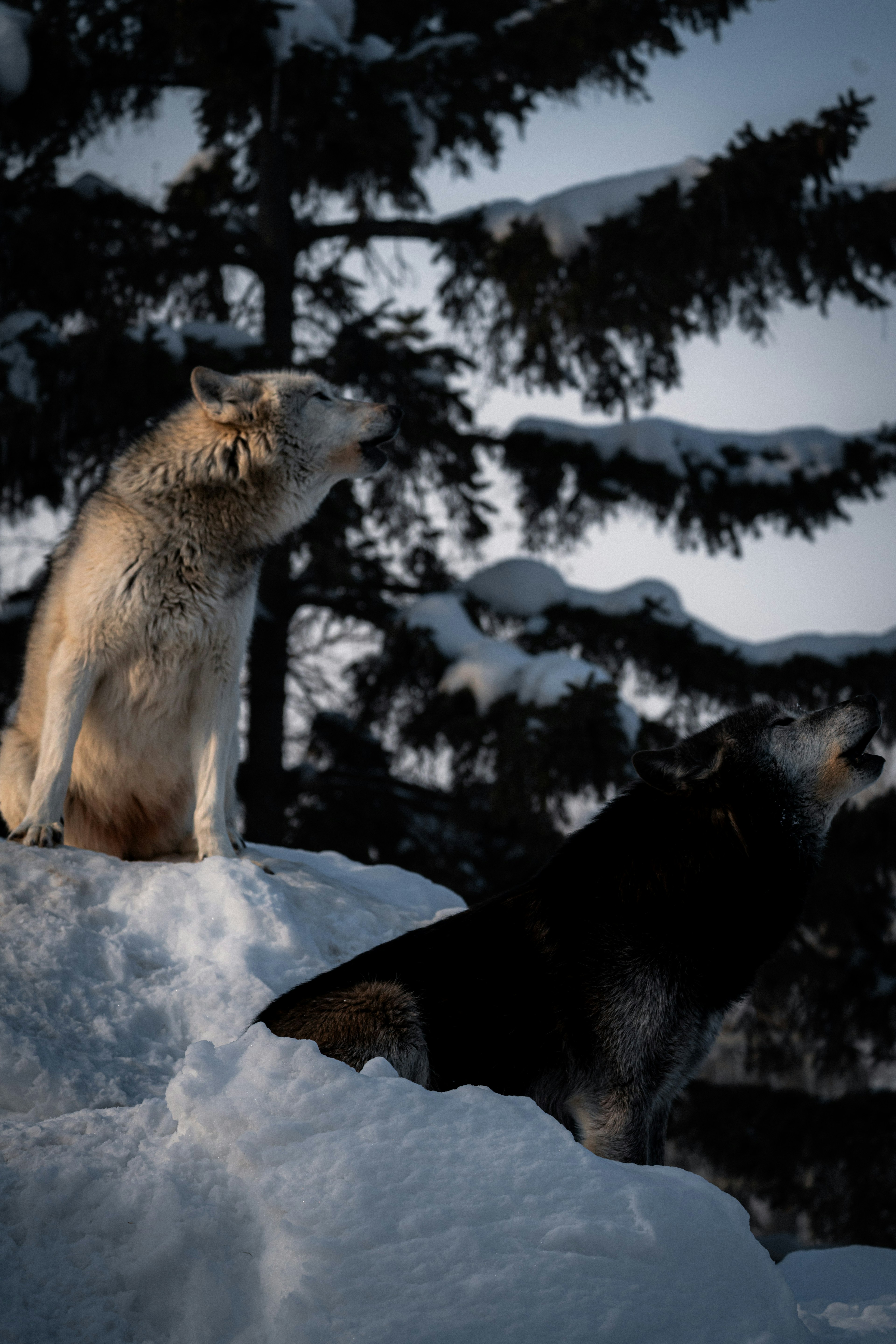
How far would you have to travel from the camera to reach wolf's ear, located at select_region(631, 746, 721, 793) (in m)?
3.26

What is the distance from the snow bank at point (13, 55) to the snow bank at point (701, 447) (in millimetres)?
6618

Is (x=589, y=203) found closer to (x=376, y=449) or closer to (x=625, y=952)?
(x=376, y=449)

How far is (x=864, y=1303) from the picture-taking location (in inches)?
108

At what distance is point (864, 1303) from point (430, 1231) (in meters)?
1.55

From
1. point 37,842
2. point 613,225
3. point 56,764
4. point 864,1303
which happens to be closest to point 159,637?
point 56,764

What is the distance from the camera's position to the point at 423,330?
1202 cm

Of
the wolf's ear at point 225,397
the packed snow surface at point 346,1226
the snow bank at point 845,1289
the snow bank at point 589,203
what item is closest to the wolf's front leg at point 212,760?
the wolf's ear at point 225,397

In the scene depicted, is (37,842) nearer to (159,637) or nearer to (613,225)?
(159,637)

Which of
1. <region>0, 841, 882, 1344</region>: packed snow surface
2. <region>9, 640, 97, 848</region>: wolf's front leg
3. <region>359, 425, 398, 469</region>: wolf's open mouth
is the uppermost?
<region>359, 425, 398, 469</region>: wolf's open mouth

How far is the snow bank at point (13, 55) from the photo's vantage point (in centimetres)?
963

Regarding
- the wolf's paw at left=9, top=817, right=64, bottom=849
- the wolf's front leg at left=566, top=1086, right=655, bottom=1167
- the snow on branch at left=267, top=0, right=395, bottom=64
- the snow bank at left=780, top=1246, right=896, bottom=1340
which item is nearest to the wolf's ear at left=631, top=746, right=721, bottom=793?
the wolf's front leg at left=566, top=1086, right=655, bottom=1167

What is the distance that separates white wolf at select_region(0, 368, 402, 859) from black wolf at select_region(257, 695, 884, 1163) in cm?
165

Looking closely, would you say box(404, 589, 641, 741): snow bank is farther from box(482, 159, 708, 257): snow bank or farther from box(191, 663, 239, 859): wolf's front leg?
box(191, 663, 239, 859): wolf's front leg

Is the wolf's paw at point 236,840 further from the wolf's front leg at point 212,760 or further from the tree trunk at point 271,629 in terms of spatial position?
the tree trunk at point 271,629
